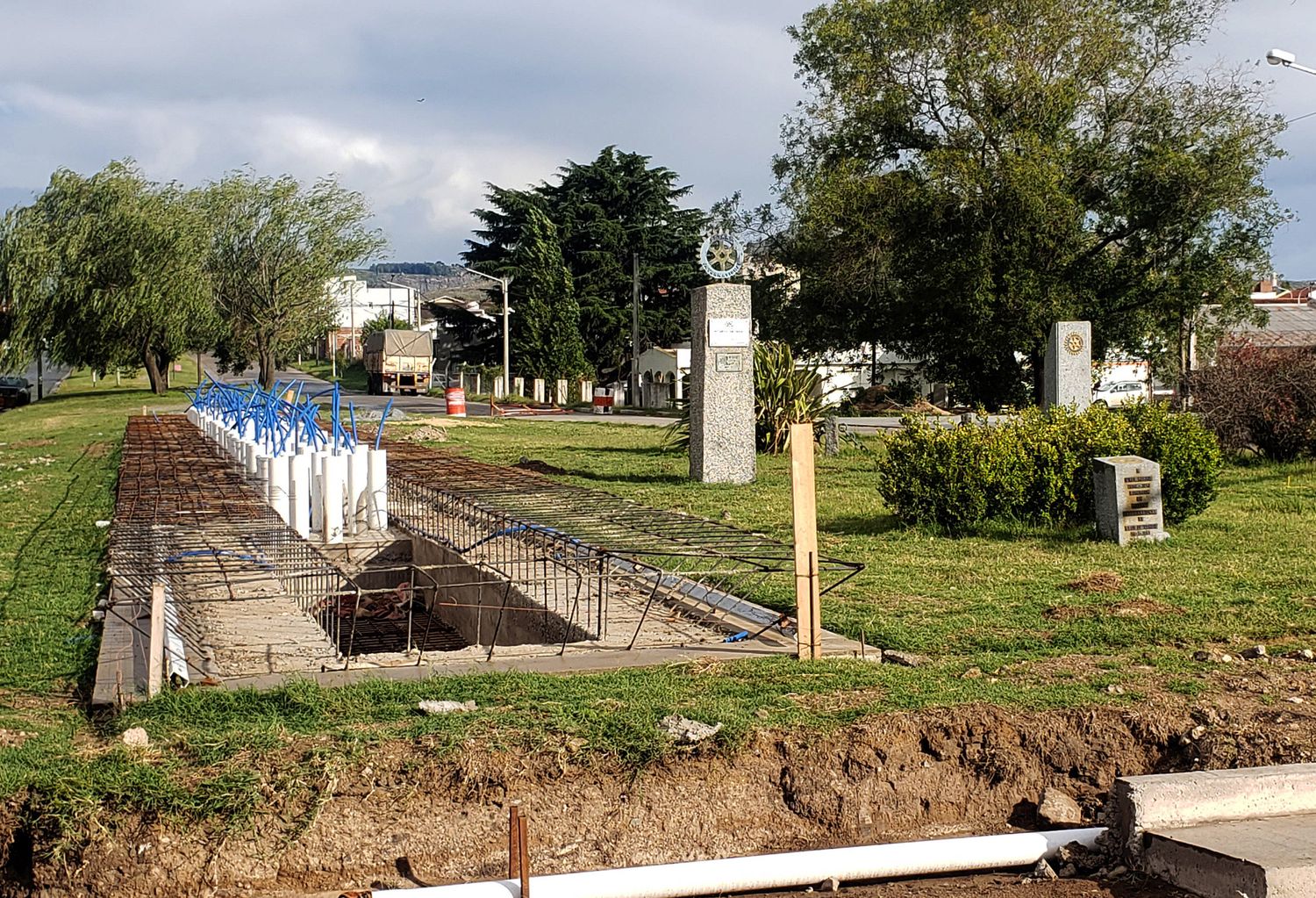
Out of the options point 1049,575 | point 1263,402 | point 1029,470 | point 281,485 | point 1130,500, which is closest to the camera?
point 1049,575

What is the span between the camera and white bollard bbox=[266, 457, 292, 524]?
1230 centimetres

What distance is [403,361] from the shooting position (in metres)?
57.2

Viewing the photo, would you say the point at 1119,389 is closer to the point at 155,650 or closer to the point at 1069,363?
the point at 1069,363

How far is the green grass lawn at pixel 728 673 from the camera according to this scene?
5.02 meters

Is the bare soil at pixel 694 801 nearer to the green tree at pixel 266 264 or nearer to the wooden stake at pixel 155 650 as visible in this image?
the wooden stake at pixel 155 650

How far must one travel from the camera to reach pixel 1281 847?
458cm

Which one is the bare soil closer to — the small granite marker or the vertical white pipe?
the small granite marker

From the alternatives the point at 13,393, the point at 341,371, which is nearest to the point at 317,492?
the point at 13,393

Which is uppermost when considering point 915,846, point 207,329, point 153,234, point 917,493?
point 153,234

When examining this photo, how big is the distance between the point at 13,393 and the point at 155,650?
48200mm

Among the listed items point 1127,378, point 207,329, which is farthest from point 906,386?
point 207,329

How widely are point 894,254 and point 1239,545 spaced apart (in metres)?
21.0

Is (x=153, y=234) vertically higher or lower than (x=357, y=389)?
higher

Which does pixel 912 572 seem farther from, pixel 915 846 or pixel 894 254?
pixel 894 254
